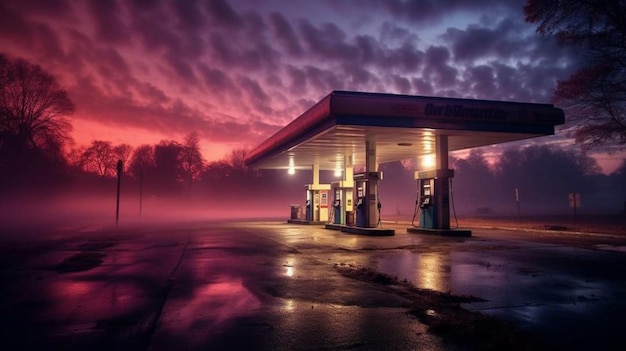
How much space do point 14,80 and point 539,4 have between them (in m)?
43.1

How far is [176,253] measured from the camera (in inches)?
558

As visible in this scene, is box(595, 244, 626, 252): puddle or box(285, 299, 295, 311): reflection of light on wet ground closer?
box(285, 299, 295, 311): reflection of light on wet ground

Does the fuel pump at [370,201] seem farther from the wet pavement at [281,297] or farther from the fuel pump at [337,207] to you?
the wet pavement at [281,297]

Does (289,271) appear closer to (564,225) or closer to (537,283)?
(537,283)

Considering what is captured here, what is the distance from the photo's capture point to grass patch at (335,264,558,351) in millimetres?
4906

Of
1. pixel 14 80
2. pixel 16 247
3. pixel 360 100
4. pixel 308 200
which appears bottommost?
pixel 16 247

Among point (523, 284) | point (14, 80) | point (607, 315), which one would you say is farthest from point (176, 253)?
point (14, 80)

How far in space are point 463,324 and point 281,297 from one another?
10.5 feet

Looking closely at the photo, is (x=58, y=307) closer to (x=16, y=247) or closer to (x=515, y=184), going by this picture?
(x=16, y=247)

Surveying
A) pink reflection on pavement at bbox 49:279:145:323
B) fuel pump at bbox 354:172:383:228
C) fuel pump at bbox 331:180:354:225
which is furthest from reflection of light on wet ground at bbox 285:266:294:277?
fuel pump at bbox 331:180:354:225

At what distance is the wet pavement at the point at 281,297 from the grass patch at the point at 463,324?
0.71ft

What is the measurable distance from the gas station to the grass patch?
10.8 m

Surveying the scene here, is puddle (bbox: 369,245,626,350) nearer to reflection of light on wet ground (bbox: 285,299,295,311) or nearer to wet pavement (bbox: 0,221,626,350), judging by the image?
wet pavement (bbox: 0,221,626,350)

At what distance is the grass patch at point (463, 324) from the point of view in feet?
16.1
